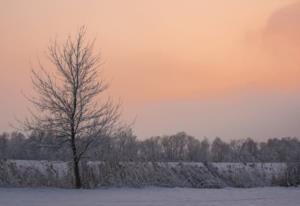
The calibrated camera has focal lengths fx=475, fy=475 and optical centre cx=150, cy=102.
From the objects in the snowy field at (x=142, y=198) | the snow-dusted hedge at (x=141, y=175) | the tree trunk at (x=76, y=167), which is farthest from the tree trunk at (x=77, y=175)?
the snowy field at (x=142, y=198)

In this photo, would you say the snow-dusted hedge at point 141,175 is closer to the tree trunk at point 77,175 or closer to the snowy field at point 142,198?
the tree trunk at point 77,175

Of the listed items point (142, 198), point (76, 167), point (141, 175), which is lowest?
point (142, 198)

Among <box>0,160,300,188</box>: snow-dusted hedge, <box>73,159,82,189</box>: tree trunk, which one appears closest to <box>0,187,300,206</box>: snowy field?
<box>73,159,82,189</box>: tree trunk

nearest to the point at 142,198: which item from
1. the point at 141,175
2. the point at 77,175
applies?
the point at 77,175

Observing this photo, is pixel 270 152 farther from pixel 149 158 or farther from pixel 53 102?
pixel 53 102

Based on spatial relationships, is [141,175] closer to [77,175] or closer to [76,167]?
[77,175]

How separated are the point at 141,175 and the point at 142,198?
8.10m

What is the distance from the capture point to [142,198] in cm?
2058

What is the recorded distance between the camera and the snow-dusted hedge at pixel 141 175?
26953mm

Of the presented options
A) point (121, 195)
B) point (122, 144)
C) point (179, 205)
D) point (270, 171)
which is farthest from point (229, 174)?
point (179, 205)

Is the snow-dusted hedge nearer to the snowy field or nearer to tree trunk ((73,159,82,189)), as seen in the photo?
tree trunk ((73,159,82,189))

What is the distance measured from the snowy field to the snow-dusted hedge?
8.64 feet

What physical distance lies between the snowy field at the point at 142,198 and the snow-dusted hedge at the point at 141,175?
263 centimetres

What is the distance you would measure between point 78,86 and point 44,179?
5675 mm
